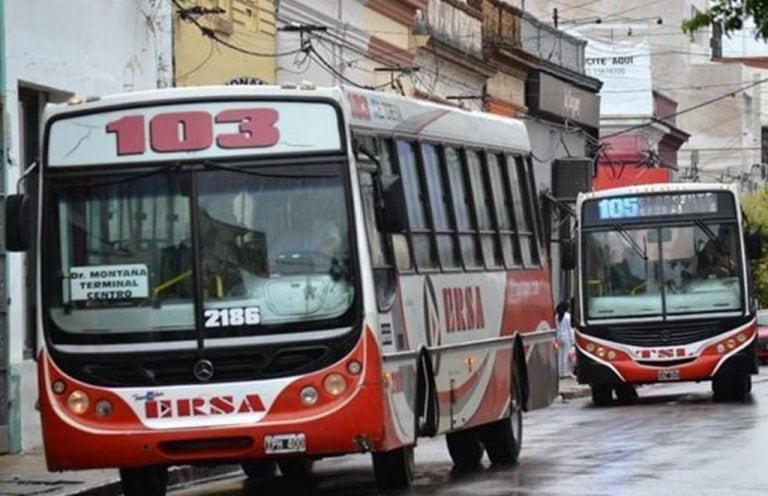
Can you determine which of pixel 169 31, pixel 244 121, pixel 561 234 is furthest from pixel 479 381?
pixel 561 234

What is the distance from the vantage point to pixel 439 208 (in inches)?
680

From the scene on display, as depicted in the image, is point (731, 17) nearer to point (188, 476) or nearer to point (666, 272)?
point (188, 476)

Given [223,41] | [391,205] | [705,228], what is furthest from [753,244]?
[391,205]

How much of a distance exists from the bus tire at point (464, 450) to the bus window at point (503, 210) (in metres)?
1.64

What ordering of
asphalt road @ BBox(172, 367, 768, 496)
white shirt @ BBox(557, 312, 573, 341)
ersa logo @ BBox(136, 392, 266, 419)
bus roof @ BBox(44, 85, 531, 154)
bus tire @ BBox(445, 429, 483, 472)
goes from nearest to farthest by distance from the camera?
ersa logo @ BBox(136, 392, 266, 419)
bus roof @ BBox(44, 85, 531, 154)
asphalt road @ BBox(172, 367, 768, 496)
bus tire @ BBox(445, 429, 483, 472)
white shirt @ BBox(557, 312, 573, 341)

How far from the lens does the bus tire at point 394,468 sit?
16125 mm

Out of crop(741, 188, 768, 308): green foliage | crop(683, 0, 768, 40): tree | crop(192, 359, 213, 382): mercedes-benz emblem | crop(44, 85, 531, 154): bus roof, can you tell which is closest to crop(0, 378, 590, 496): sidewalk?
crop(192, 359, 213, 382): mercedes-benz emblem

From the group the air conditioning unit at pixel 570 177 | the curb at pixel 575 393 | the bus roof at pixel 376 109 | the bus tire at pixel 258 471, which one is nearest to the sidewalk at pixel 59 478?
the bus tire at pixel 258 471

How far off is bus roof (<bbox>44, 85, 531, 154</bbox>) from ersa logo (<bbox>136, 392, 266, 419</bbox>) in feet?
6.86

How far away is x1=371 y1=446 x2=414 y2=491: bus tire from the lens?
52.9 feet

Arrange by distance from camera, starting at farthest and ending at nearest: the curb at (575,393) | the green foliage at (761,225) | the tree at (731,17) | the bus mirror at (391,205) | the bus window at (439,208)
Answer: the green foliage at (761,225) < the curb at (575,393) < the bus window at (439,208) < the bus mirror at (391,205) < the tree at (731,17)

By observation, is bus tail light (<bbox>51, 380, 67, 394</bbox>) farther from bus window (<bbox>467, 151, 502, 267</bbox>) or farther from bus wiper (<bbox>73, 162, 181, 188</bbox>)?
bus window (<bbox>467, 151, 502, 267</bbox>)

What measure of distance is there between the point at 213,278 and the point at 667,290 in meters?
17.1

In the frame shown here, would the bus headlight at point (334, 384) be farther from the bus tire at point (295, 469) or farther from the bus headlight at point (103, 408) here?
the bus tire at point (295, 469)
